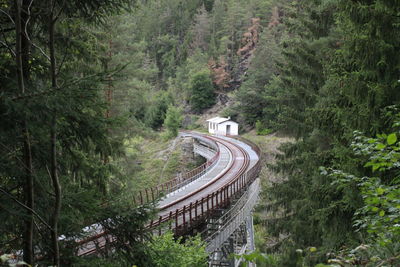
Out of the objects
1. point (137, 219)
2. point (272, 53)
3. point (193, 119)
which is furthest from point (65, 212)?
point (193, 119)

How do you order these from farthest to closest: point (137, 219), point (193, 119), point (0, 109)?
point (193, 119) < point (137, 219) < point (0, 109)

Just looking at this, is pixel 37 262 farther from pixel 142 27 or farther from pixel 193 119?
pixel 142 27

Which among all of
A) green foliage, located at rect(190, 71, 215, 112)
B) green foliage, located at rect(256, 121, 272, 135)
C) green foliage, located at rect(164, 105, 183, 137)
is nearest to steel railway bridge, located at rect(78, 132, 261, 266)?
green foliage, located at rect(256, 121, 272, 135)

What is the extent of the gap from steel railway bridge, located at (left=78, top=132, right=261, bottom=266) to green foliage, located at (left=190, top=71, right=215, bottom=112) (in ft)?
100

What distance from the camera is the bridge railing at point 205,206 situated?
525 inches

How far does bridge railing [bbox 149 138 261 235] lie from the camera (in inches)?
525

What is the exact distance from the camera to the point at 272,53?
51469mm

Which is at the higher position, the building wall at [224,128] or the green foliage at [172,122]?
the green foliage at [172,122]

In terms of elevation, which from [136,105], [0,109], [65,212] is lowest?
[136,105]

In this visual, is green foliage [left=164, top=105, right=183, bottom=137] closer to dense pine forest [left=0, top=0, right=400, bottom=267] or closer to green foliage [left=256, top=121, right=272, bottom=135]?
green foliage [left=256, top=121, right=272, bottom=135]

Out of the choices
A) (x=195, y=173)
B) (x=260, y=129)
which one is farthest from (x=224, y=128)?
(x=195, y=173)

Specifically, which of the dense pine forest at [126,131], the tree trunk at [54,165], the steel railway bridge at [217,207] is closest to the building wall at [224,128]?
the steel railway bridge at [217,207]

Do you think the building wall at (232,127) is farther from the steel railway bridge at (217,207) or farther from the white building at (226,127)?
the steel railway bridge at (217,207)

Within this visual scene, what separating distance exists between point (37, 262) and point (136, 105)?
17418 millimetres
